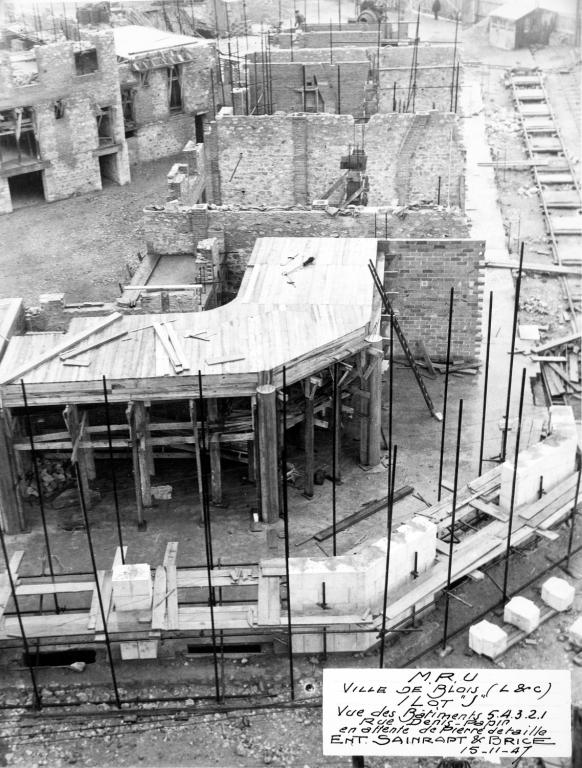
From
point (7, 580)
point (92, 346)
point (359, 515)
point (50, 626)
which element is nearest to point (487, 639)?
point (359, 515)

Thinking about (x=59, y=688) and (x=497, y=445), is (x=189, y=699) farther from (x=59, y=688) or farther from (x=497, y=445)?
(x=497, y=445)

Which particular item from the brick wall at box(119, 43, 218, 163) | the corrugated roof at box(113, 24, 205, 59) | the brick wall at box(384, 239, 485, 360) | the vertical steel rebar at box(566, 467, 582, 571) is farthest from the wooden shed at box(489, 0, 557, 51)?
the vertical steel rebar at box(566, 467, 582, 571)

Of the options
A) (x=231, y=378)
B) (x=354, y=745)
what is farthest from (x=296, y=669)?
(x=231, y=378)

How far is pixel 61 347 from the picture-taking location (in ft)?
56.2

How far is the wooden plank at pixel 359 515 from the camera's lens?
56.7 feet

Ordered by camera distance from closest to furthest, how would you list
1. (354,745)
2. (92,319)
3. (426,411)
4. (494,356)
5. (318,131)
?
1. (354,745)
2. (92,319)
3. (426,411)
4. (494,356)
5. (318,131)

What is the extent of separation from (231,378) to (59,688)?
5.00m

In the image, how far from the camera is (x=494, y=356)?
22.4m

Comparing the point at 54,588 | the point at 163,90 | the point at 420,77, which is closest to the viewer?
the point at 54,588

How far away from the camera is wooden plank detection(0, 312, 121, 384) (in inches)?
649

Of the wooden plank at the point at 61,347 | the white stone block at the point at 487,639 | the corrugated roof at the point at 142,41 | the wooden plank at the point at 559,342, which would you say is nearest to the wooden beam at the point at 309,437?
the wooden plank at the point at 61,347

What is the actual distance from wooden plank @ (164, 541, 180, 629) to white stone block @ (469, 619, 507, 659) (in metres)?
3.95

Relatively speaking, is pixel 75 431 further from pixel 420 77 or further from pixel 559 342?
pixel 420 77
